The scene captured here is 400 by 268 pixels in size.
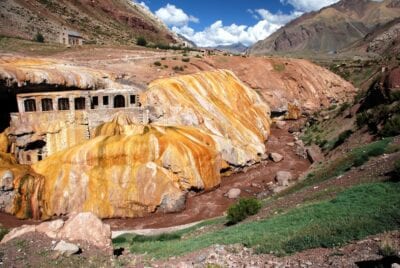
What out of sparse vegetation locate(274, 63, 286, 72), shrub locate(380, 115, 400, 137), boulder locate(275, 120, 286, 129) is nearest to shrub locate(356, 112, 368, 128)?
shrub locate(380, 115, 400, 137)

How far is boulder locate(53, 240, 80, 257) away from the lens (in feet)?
46.4

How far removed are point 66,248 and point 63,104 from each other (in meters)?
20.6

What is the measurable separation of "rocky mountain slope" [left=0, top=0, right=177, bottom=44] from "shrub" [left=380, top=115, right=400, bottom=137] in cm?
6371

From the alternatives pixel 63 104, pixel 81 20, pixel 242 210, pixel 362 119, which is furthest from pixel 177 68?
pixel 81 20

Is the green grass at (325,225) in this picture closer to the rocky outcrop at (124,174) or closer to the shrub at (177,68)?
the rocky outcrop at (124,174)

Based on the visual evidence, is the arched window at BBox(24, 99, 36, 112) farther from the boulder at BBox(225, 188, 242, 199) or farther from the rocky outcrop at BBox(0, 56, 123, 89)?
the boulder at BBox(225, 188, 242, 199)

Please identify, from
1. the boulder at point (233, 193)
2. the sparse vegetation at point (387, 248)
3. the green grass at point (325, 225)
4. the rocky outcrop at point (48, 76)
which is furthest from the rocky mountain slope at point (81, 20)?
the sparse vegetation at point (387, 248)

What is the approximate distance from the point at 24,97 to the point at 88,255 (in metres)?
20.6

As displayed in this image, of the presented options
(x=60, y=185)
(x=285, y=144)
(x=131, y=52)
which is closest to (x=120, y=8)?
(x=131, y=52)

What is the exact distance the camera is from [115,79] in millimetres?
40000

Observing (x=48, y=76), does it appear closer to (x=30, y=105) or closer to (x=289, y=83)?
(x=30, y=105)

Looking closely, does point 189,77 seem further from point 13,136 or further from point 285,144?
point 13,136

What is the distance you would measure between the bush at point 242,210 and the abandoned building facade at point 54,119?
57.4 feet

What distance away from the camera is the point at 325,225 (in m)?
12.2
